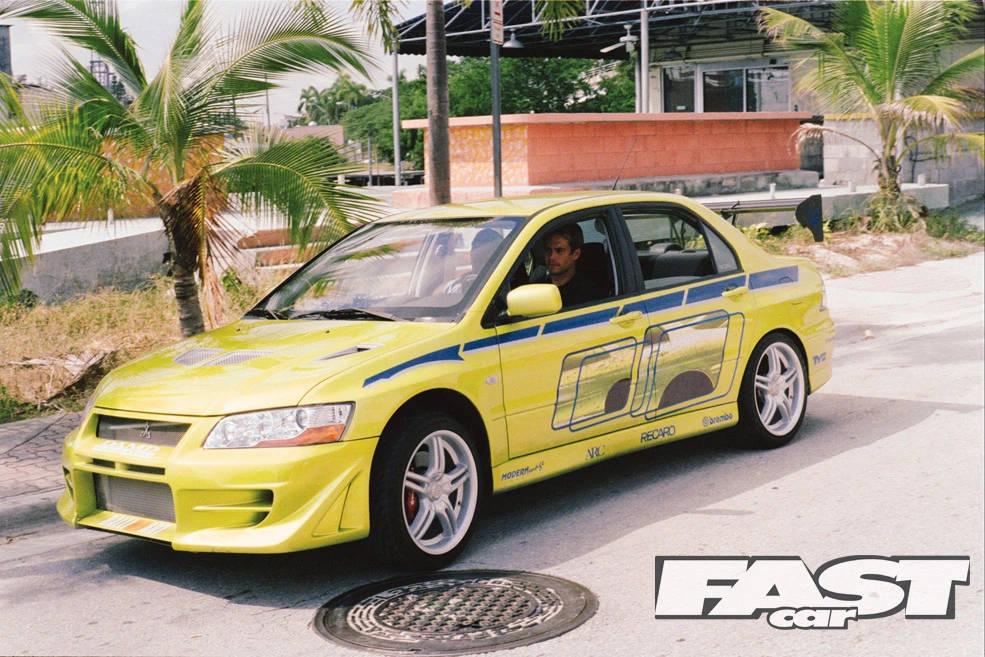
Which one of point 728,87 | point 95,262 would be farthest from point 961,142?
point 95,262

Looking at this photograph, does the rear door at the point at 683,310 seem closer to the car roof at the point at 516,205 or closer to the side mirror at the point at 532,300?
the car roof at the point at 516,205

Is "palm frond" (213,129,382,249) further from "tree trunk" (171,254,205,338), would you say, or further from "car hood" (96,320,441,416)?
"car hood" (96,320,441,416)

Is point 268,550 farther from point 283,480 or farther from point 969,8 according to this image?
point 969,8

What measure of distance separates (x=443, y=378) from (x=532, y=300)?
2.10 ft

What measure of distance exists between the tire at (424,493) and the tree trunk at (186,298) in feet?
12.5

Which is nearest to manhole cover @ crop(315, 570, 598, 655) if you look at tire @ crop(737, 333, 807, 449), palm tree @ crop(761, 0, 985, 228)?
tire @ crop(737, 333, 807, 449)

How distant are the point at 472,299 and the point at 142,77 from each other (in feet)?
13.8

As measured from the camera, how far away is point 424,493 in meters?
5.21

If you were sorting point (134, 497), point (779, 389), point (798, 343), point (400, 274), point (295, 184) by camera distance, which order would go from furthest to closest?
point (295, 184), point (798, 343), point (779, 389), point (400, 274), point (134, 497)

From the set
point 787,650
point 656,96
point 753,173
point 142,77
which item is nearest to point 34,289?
point 142,77

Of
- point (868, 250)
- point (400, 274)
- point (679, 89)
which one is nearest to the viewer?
point (400, 274)

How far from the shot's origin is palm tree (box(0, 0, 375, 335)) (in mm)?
8172

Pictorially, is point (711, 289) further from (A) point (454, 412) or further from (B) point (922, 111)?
(B) point (922, 111)

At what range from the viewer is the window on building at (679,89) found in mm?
33594
